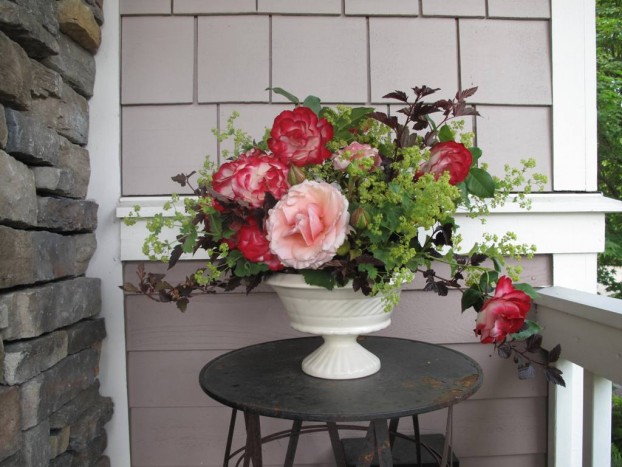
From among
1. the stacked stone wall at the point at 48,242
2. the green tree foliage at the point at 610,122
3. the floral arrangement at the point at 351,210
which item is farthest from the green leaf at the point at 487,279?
the green tree foliage at the point at 610,122

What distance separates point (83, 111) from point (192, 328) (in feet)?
2.05

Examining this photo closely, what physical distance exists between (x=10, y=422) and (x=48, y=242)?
0.36 metres

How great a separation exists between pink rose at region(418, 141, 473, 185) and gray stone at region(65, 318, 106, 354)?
0.87 metres

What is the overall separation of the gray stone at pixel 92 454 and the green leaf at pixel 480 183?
1.05 meters

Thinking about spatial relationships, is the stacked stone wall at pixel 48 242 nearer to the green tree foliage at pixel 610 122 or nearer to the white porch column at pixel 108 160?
the white porch column at pixel 108 160

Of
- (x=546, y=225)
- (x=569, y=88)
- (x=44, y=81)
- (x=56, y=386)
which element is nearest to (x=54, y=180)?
(x=44, y=81)

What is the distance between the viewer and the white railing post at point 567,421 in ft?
4.31

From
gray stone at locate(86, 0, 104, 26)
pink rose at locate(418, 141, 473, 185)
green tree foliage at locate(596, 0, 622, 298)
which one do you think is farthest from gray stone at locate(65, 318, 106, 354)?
green tree foliage at locate(596, 0, 622, 298)

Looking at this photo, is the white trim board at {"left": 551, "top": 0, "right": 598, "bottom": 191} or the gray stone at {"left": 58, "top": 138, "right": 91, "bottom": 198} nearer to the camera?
the gray stone at {"left": 58, "top": 138, "right": 91, "bottom": 198}

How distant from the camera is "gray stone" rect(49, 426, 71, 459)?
41.3 inches

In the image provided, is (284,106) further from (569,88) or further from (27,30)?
(569,88)

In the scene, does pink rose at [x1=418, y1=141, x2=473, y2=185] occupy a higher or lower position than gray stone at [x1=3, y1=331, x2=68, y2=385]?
higher

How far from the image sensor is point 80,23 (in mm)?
1155

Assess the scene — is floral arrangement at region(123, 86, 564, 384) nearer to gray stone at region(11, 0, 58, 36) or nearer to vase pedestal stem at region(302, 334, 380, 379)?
vase pedestal stem at region(302, 334, 380, 379)
